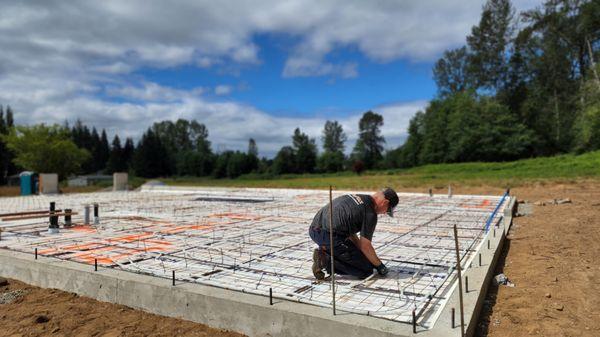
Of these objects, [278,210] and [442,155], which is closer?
[278,210]

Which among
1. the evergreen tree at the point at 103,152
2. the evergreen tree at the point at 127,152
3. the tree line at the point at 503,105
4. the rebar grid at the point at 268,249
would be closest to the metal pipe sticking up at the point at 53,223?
the rebar grid at the point at 268,249

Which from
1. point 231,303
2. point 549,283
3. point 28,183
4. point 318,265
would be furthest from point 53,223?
point 28,183

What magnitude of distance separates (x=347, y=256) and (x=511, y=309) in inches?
51.0

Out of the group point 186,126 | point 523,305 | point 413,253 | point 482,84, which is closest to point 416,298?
point 523,305

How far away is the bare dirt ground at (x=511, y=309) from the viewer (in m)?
2.80

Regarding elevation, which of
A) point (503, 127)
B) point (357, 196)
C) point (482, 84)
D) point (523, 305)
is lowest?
point (523, 305)

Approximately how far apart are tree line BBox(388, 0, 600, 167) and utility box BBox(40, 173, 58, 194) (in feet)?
86.4

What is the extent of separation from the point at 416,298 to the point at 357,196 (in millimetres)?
966

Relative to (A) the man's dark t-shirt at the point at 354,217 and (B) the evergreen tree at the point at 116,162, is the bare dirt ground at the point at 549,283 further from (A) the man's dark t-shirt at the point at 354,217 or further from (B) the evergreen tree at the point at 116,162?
(B) the evergreen tree at the point at 116,162

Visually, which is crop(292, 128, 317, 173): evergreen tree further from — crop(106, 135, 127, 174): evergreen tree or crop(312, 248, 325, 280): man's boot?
crop(312, 248, 325, 280): man's boot

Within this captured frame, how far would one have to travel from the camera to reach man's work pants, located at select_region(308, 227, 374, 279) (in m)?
3.41

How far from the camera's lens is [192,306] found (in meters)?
3.02

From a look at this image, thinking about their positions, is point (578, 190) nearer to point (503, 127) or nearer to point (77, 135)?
point (503, 127)

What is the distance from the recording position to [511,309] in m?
3.04
